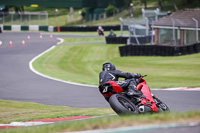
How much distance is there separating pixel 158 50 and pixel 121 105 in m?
19.9

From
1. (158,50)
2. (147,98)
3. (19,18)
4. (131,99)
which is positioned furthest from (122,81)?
(19,18)

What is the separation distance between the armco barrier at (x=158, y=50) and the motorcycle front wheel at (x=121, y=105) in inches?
750

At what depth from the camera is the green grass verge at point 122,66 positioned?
58.4 feet

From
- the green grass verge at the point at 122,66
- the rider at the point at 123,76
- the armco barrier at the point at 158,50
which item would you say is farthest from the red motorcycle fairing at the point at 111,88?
the armco barrier at the point at 158,50

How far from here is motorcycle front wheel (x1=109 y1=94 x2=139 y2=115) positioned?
7797 mm

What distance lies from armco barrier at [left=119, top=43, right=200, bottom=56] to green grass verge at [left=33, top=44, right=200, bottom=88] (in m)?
0.62

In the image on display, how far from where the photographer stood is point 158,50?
27234mm

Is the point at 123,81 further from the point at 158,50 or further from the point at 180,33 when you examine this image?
the point at 180,33

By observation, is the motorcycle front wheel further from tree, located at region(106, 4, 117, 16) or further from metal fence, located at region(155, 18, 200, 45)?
tree, located at region(106, 4, 117, 16)

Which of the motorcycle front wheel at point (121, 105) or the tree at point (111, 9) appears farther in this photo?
the tree at point (111, 9)

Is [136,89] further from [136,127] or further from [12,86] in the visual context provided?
[12,86]

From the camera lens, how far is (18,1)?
240 ft

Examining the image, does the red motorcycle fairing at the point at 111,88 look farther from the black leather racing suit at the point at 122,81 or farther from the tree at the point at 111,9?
the tree at the point at 111,9

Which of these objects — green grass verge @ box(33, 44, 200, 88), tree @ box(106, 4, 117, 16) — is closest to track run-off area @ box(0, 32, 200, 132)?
green grass verge @ box(33, 44, 200, 88)
